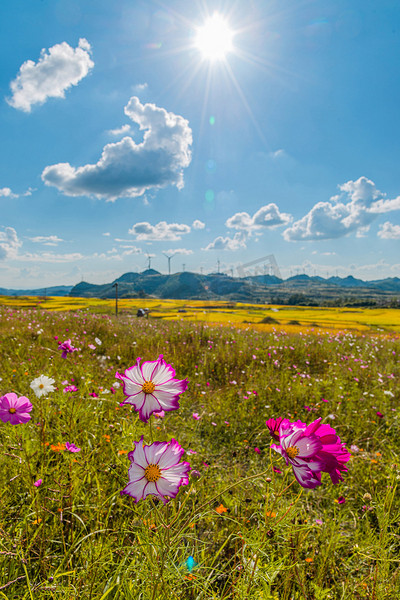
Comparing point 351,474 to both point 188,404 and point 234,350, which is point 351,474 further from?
point 234,350

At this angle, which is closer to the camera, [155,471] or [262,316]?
[155,471]

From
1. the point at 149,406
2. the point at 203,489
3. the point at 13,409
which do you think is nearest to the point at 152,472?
the point at 149,406

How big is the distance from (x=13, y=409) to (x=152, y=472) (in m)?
0.91

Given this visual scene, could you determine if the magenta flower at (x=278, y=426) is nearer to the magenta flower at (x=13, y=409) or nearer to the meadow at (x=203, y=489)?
the meadow at (x=203, y=489)

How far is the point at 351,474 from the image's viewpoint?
2926 millimetres

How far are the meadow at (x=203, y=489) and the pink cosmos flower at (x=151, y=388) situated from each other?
157mm

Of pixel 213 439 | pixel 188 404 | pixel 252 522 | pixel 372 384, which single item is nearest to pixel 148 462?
pixel 252 522

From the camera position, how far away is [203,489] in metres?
2.39

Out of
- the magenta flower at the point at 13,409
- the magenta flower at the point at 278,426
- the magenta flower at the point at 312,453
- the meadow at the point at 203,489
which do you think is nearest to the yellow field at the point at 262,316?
the meadow at the point at 203,489

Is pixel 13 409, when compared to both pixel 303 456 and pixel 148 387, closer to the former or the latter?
pixel 148 387

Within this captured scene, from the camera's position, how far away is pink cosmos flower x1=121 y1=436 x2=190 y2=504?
2.97 ft

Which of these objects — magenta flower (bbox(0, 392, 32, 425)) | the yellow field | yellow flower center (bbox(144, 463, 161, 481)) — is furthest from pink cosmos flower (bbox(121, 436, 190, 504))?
the yellow field

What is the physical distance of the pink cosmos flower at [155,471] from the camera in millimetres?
905

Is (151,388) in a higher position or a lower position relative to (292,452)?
higher
